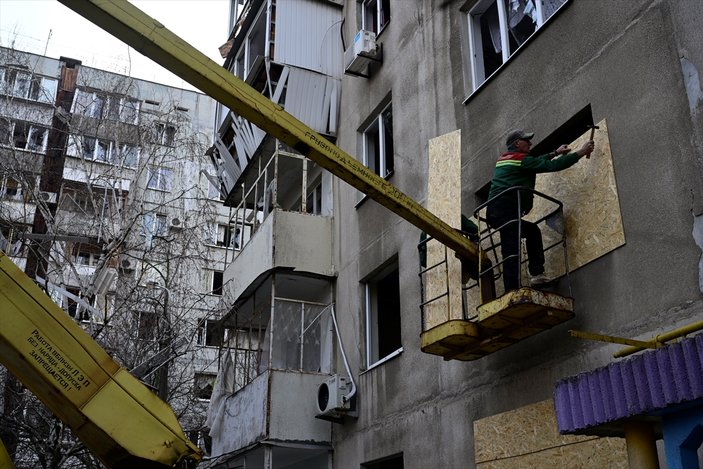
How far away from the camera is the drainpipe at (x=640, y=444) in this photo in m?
4.95

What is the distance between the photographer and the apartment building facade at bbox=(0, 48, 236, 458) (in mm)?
17500

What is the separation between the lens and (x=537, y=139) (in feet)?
30.8

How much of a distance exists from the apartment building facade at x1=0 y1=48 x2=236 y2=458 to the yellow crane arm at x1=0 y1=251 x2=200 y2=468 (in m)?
6.70

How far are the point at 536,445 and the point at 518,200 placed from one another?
105 inches

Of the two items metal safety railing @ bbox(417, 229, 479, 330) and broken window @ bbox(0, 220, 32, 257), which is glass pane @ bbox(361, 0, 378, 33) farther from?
broken window @ bbox(0, 220, 32, 257)

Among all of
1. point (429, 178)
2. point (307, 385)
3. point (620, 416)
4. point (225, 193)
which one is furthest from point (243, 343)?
point (620, 416)

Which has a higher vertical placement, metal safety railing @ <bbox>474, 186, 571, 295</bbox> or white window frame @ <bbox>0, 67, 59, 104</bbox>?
white window frame @ <bbox>0, 67, 59, 104</bbox>

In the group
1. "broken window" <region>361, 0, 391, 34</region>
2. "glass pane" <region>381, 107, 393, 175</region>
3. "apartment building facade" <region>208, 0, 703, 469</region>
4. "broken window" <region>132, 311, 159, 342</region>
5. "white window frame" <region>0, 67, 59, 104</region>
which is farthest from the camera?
"white window frame" <region>0, 67, 59, 104</region>

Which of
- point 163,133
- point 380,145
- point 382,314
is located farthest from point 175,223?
point 382,314

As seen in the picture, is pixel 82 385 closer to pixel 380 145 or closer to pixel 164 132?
pixel 380 145

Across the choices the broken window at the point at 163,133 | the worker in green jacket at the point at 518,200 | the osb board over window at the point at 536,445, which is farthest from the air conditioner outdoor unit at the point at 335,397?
the broken window at the point at 163,133

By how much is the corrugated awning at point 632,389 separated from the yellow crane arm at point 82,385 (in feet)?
11.8

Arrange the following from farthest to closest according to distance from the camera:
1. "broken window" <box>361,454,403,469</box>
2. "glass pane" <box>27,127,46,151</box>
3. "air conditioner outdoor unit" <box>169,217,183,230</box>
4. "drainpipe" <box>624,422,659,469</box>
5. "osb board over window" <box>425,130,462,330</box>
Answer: "glass pane" <box>27,127,46,151</box>
"air conditioner outdoor unit" <box>169,217,183,230</box>
"broken window" <box>361,454,403,469</box>
"osb board over window" <box>425,130,462,330</box>
"drainpipe" <box>624,422,659,469</box>

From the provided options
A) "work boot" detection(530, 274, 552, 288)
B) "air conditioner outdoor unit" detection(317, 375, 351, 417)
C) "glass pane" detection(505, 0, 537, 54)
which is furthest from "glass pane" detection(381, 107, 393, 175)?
"work boot" detection(530, 274, 552, 288)
